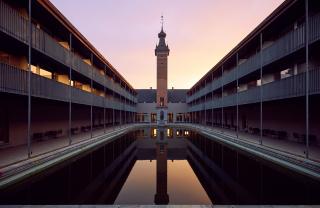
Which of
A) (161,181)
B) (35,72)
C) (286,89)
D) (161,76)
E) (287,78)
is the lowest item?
(161,181)

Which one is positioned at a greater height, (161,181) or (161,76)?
(161,76)

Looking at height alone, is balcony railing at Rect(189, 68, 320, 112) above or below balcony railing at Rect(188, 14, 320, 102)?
below

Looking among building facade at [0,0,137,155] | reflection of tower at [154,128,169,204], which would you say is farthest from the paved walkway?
reflection of tower at [154,128,169,204]

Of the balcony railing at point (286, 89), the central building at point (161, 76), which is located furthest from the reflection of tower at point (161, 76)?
the balcony railing at point (286, 89)

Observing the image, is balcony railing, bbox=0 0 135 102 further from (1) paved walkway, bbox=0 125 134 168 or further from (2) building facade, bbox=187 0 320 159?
(2) building facade, bbox=187 0 320 159

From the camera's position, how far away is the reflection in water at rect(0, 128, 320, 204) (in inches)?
264

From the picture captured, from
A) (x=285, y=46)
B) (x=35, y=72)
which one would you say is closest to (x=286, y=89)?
(x=285, y=46)

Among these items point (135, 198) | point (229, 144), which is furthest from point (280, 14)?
point (135, 198)

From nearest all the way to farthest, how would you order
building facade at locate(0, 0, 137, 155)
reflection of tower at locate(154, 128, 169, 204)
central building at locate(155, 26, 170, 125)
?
reflection of tower at locate(154, 128, 169, 204)
building facade at locate(0, 0, 137, 155)
central building at locate(155, 26, 170, 125)

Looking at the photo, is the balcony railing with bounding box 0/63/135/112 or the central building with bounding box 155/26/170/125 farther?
the central building with bounding box 155/26/170/125

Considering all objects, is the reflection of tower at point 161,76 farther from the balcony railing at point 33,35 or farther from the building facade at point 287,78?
the balcony railing at point 33,35

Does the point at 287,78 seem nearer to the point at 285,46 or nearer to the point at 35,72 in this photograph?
the point at 285,46

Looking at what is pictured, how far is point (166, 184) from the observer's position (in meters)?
8.54

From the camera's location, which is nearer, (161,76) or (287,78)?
(287,78)
